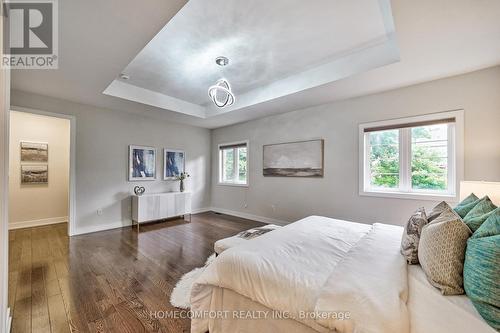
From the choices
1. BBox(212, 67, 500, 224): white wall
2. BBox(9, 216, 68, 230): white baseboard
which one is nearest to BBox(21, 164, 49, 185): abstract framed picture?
BBox(9, 216, 68, 230): white baseboard

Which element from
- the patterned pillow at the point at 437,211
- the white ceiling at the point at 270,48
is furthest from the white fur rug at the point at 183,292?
the white ceiling at the point at 270,48

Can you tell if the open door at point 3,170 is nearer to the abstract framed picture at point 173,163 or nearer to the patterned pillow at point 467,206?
the patterned pillow at point 467,206

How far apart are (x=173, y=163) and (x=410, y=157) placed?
4.89 m

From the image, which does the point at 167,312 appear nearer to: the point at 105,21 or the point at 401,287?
the point at 401,287

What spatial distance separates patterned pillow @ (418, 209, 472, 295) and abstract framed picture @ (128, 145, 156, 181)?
4954 millimetres

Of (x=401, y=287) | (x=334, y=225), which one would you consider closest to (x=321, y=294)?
(x=401, y=287)

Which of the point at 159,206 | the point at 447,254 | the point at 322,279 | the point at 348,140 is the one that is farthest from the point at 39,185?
the point at 447,254

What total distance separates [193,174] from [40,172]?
10.6ft

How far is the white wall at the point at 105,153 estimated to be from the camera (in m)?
3.89

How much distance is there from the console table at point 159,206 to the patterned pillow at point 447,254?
454cm

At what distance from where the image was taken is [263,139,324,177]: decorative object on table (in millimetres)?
4012

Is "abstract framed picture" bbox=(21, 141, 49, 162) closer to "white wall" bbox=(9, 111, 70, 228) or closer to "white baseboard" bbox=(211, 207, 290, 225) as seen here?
"white wall" bbox=(9, 111, 70, 228)

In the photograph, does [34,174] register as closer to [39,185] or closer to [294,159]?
[39,185]

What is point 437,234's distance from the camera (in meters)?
1.16
